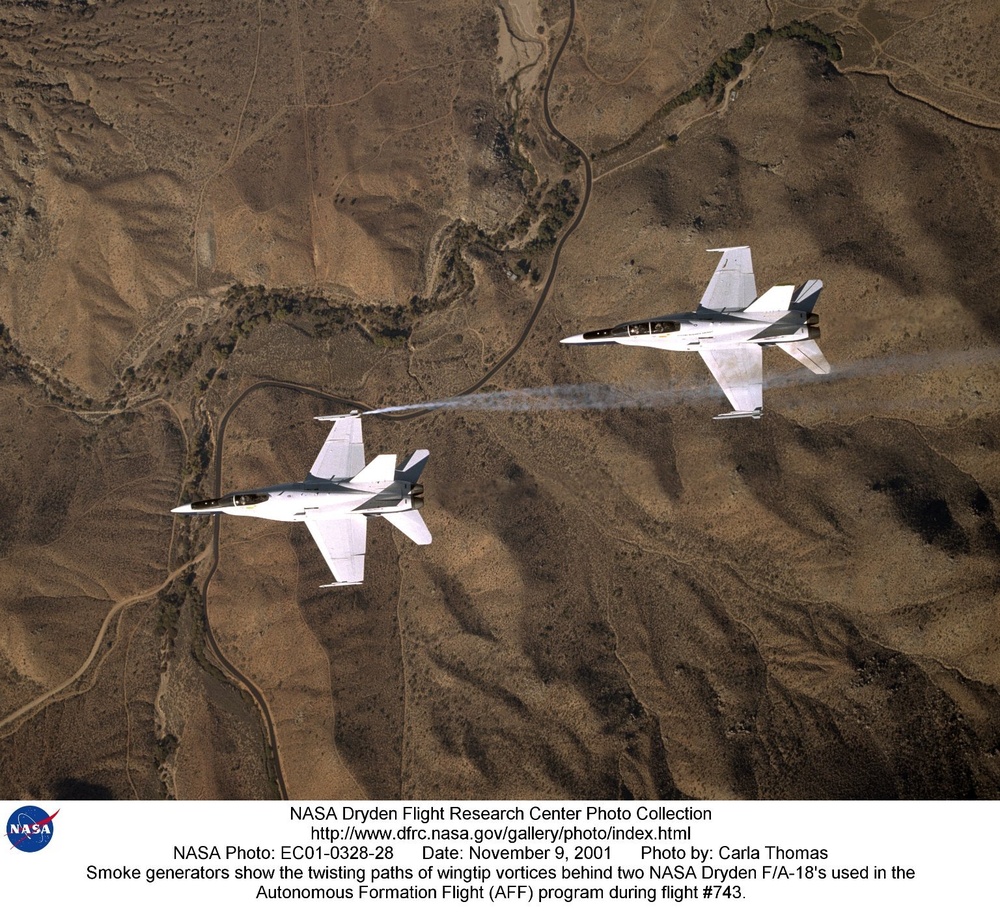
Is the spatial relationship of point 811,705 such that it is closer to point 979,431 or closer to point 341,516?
point 979,431

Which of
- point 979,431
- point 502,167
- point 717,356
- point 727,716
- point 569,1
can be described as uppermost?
point 569,1

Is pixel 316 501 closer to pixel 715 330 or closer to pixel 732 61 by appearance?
pixel 715 330

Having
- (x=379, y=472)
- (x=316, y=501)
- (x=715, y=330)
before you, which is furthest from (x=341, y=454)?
(x=715, y=330)

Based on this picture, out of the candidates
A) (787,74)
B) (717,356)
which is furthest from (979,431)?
(787,74)

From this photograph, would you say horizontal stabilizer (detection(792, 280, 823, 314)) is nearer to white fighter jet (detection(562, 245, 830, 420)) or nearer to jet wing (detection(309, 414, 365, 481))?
white fighter jet (detection(562, 245, 830, 420))
